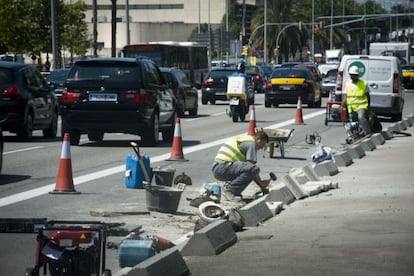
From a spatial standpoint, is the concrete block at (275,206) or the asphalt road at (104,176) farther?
the concrete block at (275,206)

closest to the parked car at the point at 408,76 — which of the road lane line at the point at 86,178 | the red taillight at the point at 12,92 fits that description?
the road lane line at the point at 86,178

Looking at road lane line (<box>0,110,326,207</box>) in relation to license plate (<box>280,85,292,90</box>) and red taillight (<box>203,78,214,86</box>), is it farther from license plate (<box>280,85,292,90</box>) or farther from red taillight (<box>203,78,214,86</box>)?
red taillight (<box>203,78,214,86</box>)

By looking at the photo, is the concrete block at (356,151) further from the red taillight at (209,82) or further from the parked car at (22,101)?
the red taillight at (209,82)

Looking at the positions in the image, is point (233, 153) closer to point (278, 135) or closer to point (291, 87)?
point (278, 135)

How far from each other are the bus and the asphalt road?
2387 cm

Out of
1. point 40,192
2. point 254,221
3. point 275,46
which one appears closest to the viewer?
point 254,221

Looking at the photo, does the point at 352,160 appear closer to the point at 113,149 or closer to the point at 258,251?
the point at 113,149

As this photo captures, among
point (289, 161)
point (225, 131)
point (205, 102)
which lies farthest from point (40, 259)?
point (205, 102)

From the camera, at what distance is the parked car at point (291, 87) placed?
4556 centimetres

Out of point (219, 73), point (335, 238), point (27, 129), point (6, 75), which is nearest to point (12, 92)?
point (6, 75)

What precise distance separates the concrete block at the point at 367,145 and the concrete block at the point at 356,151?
0.76 m

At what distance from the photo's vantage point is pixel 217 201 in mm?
14672

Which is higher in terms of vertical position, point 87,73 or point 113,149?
point 87,73

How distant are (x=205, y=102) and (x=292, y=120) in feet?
44.8
